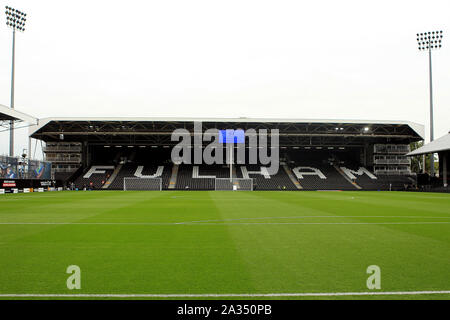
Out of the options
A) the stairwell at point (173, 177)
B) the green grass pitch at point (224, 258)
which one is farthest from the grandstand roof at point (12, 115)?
the green grass pitch at point (224, 258)

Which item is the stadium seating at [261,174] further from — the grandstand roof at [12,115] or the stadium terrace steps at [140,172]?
the grandstand roof at [12,115]

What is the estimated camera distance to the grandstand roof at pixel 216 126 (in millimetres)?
47219

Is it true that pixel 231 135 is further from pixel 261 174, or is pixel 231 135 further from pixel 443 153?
pixel 443 153

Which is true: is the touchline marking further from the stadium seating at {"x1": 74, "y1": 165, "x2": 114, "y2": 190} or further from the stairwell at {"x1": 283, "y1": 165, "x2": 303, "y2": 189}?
the stairwell at {"x1": 283, "y1": 165, "x2": 303, "y2": 189}

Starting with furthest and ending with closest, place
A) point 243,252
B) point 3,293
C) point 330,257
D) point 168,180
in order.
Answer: point 168,180 < point 243,252 < point 330,257 < point 3,293

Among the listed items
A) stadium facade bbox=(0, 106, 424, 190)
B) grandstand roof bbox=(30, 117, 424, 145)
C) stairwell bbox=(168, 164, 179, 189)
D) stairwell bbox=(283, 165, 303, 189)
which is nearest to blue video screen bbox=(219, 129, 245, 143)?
grandstand roof bbox=(30, 117, 424, 145)

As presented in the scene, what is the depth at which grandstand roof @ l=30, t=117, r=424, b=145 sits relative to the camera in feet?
155

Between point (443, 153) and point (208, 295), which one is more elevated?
point (443, 153)

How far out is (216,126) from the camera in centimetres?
5088

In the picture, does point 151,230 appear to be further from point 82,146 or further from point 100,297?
point 82,146

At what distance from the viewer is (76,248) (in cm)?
695

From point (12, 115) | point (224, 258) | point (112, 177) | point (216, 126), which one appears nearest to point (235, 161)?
point (216, 126)

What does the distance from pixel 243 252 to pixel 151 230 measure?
3.88 metres

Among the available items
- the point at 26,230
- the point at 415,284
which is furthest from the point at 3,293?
the point at 26,230
